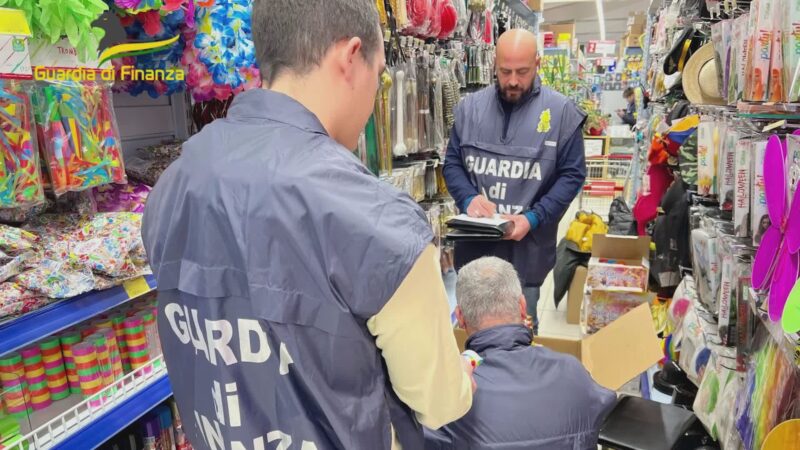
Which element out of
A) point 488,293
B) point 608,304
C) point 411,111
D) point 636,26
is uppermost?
point 636,26

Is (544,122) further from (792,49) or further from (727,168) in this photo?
(792,49)

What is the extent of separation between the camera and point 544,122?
2818mm

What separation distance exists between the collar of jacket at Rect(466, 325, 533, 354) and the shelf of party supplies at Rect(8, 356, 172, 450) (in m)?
0.95

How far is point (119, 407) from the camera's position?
1529mm

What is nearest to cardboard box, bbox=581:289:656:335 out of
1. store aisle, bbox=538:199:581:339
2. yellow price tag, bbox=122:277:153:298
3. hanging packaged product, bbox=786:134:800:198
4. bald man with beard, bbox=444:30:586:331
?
store aisle, bbox=538:199:581:339

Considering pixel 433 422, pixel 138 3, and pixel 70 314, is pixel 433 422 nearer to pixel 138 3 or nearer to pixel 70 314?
pixel 70 314

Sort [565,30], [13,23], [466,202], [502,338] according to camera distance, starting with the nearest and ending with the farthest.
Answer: [13,23] → [502,338] → [466,202] → [565,30]

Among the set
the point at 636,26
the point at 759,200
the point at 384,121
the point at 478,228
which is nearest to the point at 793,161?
the point at 759,200

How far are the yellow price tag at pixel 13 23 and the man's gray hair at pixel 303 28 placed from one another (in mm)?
599

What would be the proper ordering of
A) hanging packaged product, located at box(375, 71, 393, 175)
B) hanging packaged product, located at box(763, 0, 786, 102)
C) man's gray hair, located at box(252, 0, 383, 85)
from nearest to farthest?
man's gray hair, located at box(252, 0, 383, 85) < hanging packaged product, located at box(763, 0, 786, 102) < hanging packaged product, located at box(375, 71, 393, 175)

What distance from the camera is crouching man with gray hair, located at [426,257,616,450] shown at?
1596mm

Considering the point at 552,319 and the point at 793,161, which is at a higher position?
the point at 793,161

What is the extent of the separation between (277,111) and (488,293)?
1.09 meters

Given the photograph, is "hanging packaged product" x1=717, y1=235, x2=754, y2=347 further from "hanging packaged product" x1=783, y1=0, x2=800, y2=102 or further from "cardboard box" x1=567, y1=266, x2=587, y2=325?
"cardboard box" x1=567, y1=266, x2=587, y2=325
